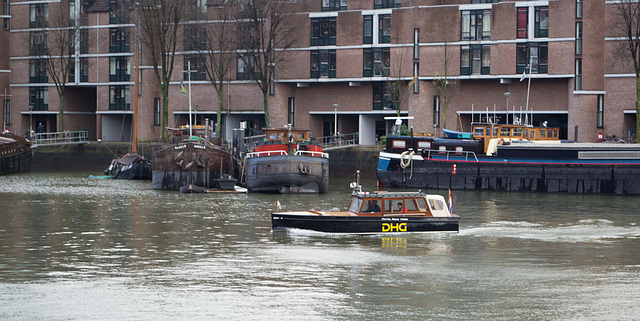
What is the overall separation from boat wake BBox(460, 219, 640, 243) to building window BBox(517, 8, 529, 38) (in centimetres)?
4173

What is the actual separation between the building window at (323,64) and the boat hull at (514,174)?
2266 cm

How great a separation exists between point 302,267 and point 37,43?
278ft

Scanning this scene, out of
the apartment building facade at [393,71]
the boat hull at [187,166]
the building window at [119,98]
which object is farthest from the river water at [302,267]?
the building window at [119,98]

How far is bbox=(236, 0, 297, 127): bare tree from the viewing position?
89.4 m

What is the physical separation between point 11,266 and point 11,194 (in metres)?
30.9

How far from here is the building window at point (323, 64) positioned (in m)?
91.2

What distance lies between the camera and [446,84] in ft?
279

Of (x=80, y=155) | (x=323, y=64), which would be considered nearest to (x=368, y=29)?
(x=323, y=64)

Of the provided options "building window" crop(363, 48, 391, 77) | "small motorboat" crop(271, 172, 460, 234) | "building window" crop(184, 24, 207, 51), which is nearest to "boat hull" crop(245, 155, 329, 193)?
"small motorboat" crop(271, 172, 460, 234)

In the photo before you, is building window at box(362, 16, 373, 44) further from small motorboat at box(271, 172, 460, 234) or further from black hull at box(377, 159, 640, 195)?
small motorboat at box(271, 172, 460, 234)

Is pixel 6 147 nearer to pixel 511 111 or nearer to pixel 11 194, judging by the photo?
pixel 11 194

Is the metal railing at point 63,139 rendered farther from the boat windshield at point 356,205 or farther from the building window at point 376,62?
the boat windshield at point 356,205

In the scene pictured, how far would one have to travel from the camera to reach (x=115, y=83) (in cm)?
10575

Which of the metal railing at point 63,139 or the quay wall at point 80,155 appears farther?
the metal railing at point 63,139
